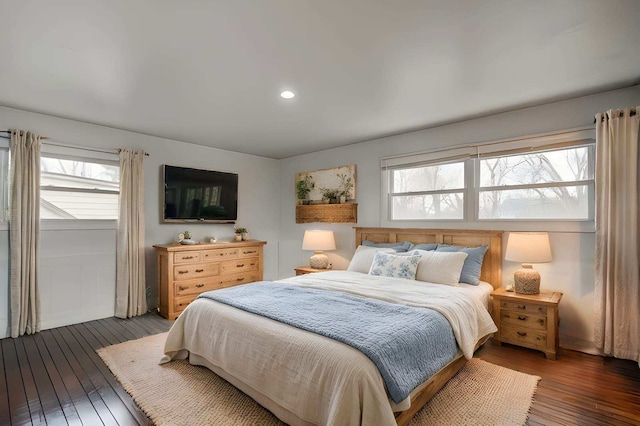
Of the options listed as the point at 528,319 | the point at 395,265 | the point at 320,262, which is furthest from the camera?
the point at 320,262

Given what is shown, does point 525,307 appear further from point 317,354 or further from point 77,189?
point 77,189

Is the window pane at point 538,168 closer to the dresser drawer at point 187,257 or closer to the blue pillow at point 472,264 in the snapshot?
the blue pillow at point 472,264

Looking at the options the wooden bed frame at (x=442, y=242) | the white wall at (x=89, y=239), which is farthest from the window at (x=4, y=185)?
the wooden bed frame at (x=442, y=242)

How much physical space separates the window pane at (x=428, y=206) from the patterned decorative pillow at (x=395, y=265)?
827 mm

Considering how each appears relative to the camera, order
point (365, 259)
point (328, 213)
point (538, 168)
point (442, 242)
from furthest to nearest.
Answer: point (328, 213) < point (365, 259) < point (442, 242) < point (538, 168)

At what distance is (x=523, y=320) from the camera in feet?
10.2

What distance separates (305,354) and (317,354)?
81 millimetres

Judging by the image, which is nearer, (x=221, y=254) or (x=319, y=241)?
(x=221, y=254)

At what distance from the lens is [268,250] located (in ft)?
20.1

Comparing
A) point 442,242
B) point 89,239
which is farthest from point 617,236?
point 89,239

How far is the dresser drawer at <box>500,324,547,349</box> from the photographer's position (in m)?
3.02

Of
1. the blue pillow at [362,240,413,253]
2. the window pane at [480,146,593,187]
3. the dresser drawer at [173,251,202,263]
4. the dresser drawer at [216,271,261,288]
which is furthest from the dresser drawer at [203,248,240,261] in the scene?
the window pane at [480,146,593,187]

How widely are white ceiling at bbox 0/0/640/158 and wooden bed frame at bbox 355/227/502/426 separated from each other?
1.39m

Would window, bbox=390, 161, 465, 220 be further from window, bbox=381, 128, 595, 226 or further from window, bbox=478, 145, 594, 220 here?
window, bbox=478, 145, 594, 220
